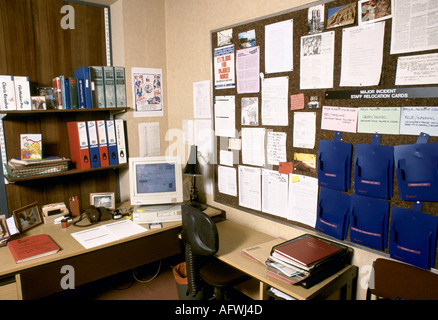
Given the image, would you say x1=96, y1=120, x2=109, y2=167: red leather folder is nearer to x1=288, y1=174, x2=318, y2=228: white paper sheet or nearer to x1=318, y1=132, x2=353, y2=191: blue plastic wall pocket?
x1=288, y1=174, x2=318, y2=228: white paper sheet

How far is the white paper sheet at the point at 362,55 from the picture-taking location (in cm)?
155

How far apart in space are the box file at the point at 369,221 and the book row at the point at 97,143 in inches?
72.6

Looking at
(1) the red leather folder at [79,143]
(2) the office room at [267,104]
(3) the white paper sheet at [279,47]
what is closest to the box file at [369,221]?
(2) the office room at [267,104]

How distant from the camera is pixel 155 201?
2.39m

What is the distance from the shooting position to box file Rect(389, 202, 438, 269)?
57.1 inches

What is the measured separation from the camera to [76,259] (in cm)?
194

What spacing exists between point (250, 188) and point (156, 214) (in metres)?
0.71

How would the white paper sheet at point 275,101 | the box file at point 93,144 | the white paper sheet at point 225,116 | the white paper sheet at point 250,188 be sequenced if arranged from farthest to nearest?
the box file at point 93,144 < the white paper sheet at point 225,116 < the white paper sheet at point 250,188 < the white paper sheet at point 275,101

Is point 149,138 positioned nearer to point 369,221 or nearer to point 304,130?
point 304,130

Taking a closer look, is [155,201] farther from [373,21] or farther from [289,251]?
[373,21]

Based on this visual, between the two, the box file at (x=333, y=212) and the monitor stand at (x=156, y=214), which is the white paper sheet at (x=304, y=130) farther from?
the monitor stand at (x=156, y=214)

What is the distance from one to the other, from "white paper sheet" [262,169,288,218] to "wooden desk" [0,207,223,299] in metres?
0.50

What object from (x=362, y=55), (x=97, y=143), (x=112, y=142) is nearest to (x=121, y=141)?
(x=112, y=142)

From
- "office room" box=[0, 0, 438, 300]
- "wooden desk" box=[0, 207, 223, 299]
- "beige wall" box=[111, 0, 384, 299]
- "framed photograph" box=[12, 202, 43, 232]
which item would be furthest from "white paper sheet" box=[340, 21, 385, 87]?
"framed photograph" box=[12, 202, 43, 232]
